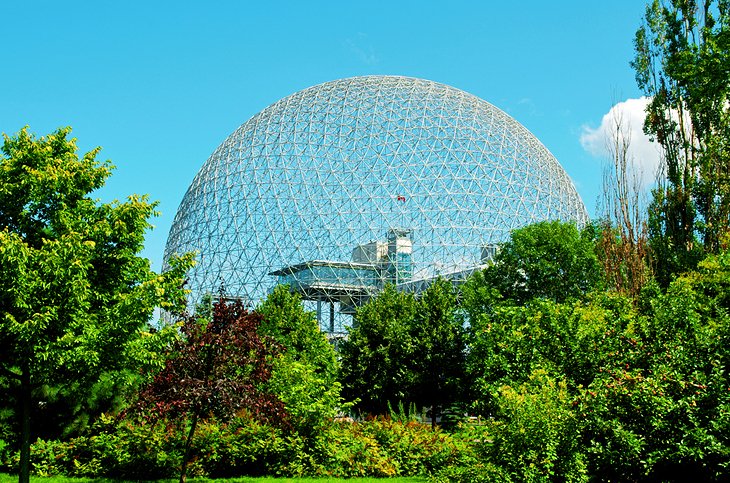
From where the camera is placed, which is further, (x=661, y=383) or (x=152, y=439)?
(x=152, y=439)

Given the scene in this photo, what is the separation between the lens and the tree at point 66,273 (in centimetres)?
1019

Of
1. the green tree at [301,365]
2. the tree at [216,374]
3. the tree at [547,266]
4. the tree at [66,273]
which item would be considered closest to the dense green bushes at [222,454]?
the green tree at [301,365]

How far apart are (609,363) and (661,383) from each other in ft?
5.19

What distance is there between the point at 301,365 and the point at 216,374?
2.85 metres

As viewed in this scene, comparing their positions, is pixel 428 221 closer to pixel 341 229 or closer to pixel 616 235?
pixel 341 229

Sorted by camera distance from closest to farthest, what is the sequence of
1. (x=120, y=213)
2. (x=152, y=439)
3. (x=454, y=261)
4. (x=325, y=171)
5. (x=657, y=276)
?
(x=120, y=213) → (x=152, y=439) → (x=657, y=276) → (x=454, y=261) → (x=325, y=171)

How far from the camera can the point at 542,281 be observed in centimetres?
2689

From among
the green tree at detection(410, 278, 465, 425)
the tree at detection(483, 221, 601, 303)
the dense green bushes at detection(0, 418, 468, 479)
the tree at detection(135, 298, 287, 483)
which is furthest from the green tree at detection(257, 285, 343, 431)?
the tree at detection(483, 221, 601, 303)

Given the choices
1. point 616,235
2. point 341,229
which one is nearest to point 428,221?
point 341,229

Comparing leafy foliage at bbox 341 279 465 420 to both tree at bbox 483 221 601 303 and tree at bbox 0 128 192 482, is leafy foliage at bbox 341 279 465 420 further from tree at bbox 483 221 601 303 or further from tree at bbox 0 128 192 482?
tree at bbox 0 128 192 482

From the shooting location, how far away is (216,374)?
12781 millimetres

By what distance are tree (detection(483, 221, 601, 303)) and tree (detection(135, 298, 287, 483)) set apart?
51.3 feet

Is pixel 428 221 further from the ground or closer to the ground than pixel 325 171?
closer to the ground

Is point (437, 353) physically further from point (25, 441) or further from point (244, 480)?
point (25, 441)
